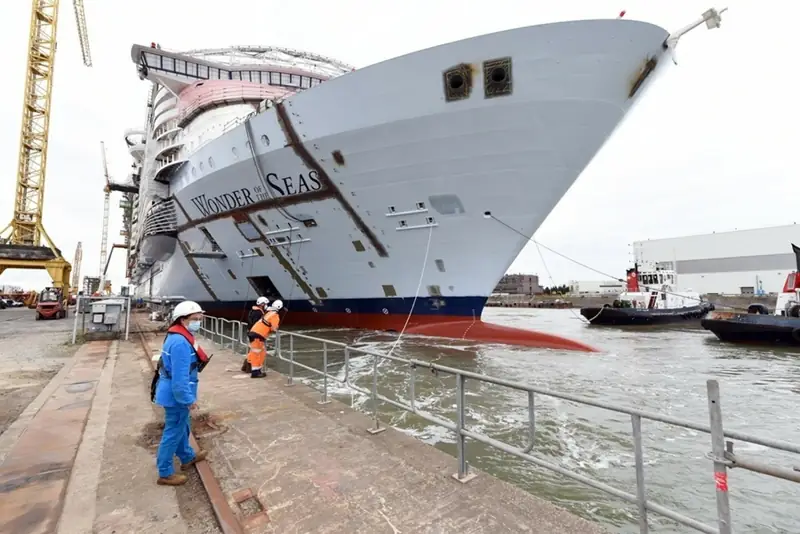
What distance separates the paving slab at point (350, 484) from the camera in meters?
2.43

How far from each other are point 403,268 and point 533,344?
15.2ft

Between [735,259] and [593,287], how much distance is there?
22.4m

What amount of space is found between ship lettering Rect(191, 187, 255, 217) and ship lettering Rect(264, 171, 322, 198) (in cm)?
121

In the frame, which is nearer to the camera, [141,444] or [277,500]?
[277,500]

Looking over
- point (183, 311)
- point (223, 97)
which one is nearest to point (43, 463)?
point (183, 311)

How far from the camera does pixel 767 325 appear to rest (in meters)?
15.1

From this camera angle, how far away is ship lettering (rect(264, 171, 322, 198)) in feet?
34.9

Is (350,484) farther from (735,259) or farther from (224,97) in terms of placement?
(735,259)

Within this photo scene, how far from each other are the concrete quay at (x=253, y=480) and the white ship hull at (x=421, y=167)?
6.27 m

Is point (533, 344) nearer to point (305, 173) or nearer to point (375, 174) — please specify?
point (375, 174)

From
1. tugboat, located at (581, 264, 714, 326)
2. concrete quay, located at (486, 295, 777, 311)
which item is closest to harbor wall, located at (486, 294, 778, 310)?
concrete quay, located at (486, 295, 777, 311)

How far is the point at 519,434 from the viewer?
16.7ft

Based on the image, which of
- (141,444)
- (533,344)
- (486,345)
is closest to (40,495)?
(141,444)

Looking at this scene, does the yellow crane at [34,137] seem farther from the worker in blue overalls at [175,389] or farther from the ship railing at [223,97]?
the worker in blue overalls at [175,389]
